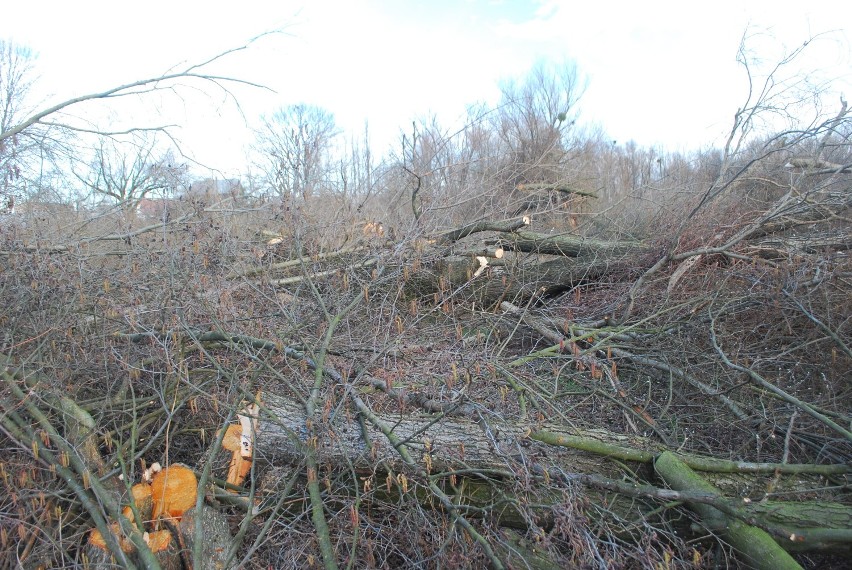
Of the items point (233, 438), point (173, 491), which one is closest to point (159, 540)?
point (173, 491)

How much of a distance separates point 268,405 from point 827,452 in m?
3.16

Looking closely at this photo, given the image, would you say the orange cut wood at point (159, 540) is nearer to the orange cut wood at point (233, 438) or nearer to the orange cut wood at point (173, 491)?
the orange cut wood at point (173, 491)

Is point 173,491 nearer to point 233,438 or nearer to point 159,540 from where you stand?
point 159,540

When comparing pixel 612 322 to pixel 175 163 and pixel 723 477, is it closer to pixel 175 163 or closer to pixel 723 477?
pixel 723 477

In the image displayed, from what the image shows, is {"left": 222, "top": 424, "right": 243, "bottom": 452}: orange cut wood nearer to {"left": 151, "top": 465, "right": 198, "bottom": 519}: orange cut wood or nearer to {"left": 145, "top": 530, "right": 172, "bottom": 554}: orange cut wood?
{"left": 151, "top": 465, "right": 198, "bottom": 519}: orange cut wood

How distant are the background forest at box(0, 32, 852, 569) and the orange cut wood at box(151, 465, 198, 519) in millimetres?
12

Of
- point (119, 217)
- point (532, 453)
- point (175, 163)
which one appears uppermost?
point (175, 163)

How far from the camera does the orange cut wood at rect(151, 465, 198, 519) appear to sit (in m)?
2.82

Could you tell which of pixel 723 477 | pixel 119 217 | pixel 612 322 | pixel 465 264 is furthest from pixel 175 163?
pixel 723 477

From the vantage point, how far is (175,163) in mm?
6031

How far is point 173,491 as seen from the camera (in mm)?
2857

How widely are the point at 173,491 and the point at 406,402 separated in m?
1.26

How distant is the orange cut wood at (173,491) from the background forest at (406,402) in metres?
0.01

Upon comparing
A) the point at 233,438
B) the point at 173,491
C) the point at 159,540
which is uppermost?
the point at 233,438
